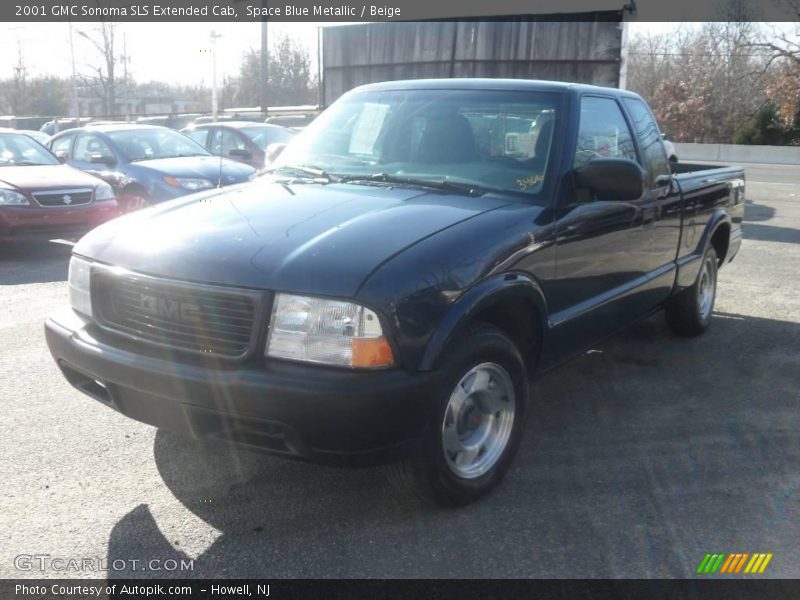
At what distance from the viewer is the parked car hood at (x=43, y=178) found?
9406 millimetres

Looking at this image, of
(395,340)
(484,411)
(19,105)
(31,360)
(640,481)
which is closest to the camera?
(395,340)

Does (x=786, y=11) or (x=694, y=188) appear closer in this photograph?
(x=694, y=188)

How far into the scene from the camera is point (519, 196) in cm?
387

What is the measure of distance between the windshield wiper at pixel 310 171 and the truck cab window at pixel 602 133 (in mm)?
1279

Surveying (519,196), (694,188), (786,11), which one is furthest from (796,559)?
(786,11)

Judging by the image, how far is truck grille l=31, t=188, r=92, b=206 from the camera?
9359 millimetres

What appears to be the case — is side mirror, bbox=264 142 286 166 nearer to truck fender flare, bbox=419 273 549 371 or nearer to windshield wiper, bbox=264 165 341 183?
windshield wiper, bbox=264 165 341 183

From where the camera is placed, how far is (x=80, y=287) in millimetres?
3557

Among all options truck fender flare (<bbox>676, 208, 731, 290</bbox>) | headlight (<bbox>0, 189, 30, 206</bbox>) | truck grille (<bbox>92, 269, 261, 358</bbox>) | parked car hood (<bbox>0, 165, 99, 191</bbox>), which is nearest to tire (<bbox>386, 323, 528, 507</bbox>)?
truck grille (<bbox>92, 269, 261, 358</bbox>)

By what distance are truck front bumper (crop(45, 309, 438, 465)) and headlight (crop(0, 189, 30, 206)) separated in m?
6.98

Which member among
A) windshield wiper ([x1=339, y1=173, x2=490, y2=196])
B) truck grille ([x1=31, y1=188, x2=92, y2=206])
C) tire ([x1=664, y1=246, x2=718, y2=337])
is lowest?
tire ([x1=664, y1=246, x2=718, y2=337])

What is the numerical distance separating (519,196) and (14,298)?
17.3 feet

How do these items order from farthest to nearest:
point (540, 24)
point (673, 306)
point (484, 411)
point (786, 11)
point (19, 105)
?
point (19, 105)
point (786, 11)
point (540, 24)
point (673, 306)
point (484, 411)

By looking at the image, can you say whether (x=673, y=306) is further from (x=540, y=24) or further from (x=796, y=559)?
(x=540, y=24)
